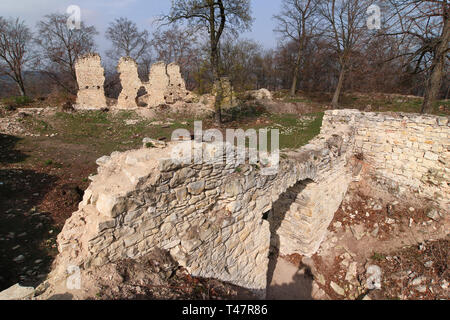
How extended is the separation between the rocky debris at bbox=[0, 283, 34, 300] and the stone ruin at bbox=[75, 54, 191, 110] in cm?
1461

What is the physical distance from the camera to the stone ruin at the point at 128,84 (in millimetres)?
14414

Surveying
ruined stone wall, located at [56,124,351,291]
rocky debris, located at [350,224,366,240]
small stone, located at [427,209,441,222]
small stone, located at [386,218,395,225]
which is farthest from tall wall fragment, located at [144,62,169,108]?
small stone, located at [427,209,441,222]

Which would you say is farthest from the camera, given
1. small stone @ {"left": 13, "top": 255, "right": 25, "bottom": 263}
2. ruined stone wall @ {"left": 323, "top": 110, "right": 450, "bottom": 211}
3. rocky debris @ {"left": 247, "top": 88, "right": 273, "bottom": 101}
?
rocky debris @ {"left": 247, "top": 88, "right": 273, "bottom": 101}

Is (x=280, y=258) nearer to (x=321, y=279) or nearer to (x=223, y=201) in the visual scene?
(x=321, y=279)

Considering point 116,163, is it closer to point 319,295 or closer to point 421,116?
point 319,295

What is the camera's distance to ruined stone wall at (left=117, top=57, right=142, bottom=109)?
49.4ft

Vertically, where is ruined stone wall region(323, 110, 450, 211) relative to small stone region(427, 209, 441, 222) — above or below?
above

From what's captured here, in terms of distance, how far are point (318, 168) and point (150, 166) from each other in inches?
182

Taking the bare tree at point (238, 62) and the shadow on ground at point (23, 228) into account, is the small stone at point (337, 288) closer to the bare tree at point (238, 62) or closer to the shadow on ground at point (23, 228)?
the shadow on ground at point (23, 228)

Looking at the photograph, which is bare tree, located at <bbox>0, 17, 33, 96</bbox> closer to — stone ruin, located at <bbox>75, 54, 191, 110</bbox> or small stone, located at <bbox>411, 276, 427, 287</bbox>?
stone ruin, located at <bbox>75, 54, 191, 110</bbox>

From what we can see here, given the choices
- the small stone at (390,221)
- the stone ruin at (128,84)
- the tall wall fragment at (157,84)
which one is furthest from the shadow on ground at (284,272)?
the tall wall fragment at (157,84)

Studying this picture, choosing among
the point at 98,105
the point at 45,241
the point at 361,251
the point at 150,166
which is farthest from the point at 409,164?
the point at 98,105

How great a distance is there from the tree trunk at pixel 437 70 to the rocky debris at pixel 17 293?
11218mm

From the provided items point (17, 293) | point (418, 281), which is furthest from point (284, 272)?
point (17, 293)
